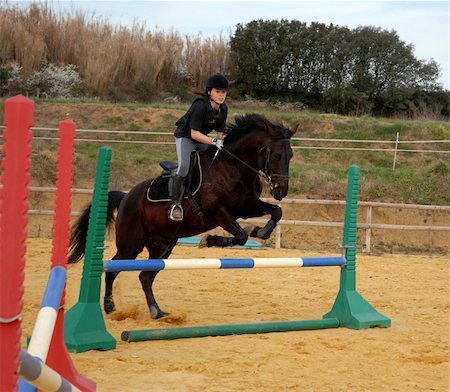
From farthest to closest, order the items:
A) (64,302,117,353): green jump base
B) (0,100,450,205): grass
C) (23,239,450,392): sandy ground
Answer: (0,100,450,205): grass
(64,302,117,353): green jump base
(23,239,450,392): sandy ground

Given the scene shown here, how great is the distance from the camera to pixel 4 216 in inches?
79.1

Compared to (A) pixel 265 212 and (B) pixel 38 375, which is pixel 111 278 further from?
(B) pixel 38 375

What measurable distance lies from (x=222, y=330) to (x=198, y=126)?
197cm

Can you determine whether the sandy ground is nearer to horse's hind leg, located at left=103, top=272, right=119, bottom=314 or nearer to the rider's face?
horse's hind leg, located at left=103, top=272, right=119, bottom=314

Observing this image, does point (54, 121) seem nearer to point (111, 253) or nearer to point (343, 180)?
point (343, 180)

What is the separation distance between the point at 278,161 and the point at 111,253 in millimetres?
5793

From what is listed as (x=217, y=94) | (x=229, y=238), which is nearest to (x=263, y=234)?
(x=229, y=238)

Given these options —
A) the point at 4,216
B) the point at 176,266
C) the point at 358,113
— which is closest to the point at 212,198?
Answer: the point at 176,266

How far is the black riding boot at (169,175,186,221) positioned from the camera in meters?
6.59

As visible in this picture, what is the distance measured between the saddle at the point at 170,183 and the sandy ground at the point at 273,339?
1.16 metres

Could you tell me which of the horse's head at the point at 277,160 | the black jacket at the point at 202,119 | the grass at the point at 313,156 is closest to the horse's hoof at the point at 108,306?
the black jacket at the point at 202,119

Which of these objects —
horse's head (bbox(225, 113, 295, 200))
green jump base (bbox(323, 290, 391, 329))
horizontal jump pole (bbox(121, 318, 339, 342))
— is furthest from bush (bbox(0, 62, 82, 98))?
horizontal jump pole (bbox(121, 318, 339, 342))

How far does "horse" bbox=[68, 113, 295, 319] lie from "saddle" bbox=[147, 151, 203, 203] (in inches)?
1.7

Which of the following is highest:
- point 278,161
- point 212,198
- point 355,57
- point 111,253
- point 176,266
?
point 355,57
